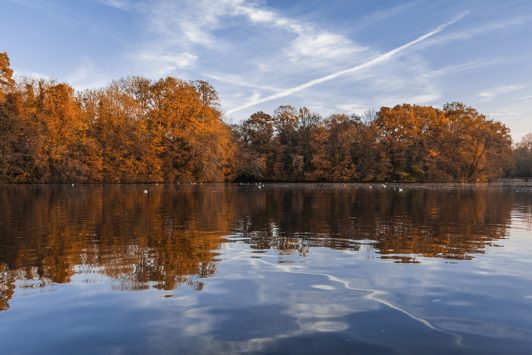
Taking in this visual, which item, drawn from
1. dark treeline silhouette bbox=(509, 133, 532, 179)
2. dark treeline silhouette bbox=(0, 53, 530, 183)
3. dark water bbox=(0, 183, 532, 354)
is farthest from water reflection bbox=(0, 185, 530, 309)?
dark treeline silhouette bbox=(509, 133, 532, 179)

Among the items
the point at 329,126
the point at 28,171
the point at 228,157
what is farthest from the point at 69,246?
the point at 329,126

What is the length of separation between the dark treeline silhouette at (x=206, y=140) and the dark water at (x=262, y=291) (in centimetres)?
5540

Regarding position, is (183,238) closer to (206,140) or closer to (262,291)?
(262,291)

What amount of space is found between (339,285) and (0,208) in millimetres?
23769

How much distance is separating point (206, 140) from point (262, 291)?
72.9 meters

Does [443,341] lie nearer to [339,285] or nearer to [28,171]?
[339,285]

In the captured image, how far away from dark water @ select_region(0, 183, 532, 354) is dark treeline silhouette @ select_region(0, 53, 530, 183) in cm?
5540

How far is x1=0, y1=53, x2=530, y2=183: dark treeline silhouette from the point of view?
68.1 metres

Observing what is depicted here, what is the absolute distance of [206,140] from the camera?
8081 cm

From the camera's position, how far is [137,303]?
8.22m

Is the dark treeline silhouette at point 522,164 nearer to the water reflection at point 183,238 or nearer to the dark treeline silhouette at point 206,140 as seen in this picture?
the dark treeline silhouette at point 206,140

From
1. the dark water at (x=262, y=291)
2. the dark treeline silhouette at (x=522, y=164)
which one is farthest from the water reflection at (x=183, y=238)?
the dark treeline silhouette at (x=522, y=164)

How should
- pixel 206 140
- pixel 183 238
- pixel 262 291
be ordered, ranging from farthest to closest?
pixel 206 140
pixel 183 238
pixel 262 291


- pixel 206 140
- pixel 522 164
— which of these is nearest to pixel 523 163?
pixel 522 164
